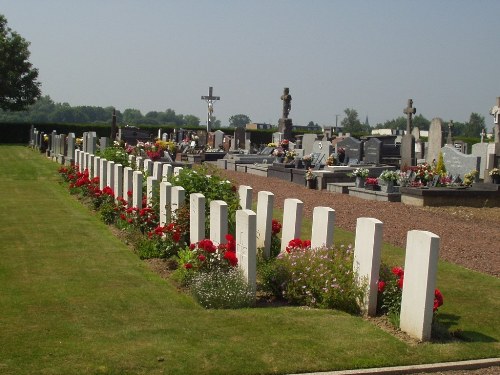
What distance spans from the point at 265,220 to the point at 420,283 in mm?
2954

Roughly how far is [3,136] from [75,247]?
45.1 metres

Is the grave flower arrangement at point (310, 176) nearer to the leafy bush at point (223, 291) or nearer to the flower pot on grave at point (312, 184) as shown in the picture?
the flower pot on grave at point (312, 184)

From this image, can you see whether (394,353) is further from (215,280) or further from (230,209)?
(230,209)

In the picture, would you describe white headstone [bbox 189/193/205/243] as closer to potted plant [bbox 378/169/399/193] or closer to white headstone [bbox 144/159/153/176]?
white headstone [bbox 144/159/153/176]

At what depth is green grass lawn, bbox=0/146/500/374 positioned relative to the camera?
5.65 m

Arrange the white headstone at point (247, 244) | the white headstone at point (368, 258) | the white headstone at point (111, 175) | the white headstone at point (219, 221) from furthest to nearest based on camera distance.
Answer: the white headstone at point (111, 175)
the white headstone at point (219, 221)
the white headstone at point (247, 244)
the white headstone at point (368, 258)

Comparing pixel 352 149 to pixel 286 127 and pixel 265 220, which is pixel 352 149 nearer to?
pixel 286 127

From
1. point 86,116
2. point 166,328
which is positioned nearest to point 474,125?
point 86,116

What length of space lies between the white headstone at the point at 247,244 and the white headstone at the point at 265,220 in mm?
1133

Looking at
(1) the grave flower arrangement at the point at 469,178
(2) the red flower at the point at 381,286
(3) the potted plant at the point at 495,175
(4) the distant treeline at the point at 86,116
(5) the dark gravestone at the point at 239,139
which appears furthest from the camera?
(4) the distant treeline at the point at 86,116

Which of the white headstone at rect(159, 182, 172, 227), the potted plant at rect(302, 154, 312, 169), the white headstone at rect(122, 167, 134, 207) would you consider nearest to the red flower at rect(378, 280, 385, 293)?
the white headstone at rect(159, 182, 172, 227)

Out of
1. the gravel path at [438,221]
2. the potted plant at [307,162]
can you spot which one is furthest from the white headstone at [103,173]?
the potted plant at [307,162]

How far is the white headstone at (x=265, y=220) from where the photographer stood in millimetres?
8820

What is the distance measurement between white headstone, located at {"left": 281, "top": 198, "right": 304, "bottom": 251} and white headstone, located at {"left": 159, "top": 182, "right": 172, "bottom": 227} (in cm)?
224
